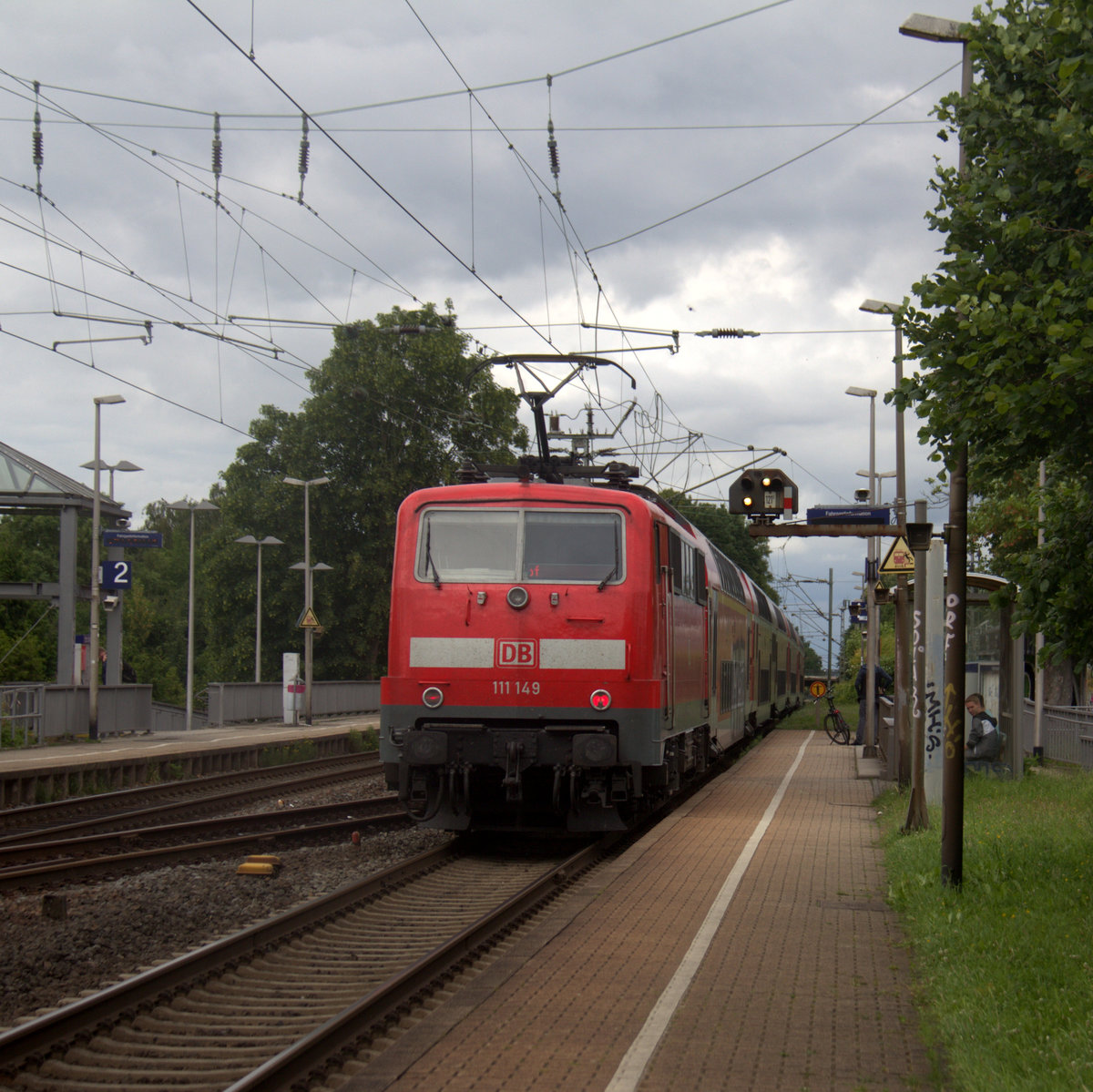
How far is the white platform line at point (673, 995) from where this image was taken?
17.8 feet

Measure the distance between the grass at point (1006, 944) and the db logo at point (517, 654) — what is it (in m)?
3.46

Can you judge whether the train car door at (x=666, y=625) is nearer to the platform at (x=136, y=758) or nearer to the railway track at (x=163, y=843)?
the railway track at (x=163, y=843)

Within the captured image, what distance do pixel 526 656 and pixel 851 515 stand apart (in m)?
6.26

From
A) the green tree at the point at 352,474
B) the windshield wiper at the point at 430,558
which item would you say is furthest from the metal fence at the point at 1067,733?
the green tree at the point at 352,474

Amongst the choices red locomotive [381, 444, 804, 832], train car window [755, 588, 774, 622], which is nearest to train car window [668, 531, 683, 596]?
red locomotive [381, 444, 804, 832]

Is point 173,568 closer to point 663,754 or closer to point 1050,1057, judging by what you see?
point 663,754

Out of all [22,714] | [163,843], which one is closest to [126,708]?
[22,714]

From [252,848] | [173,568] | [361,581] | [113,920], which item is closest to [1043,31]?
[113,920]

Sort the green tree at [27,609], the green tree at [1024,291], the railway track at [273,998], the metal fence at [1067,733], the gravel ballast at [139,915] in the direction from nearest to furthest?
the railway track at [273,998]
the green tree at [1024,291]
the gravel ballast at [139,915]
the metal fence at [1067,733]
the green tree at [27,609]

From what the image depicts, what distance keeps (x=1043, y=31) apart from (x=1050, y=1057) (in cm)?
613

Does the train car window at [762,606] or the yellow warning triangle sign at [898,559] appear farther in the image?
the train car window at [762,606]

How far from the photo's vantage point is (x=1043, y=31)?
833cm

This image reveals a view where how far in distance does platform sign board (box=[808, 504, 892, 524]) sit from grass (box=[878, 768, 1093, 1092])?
14.4 feet

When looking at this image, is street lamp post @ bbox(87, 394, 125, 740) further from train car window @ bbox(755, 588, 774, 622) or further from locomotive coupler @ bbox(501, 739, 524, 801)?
locomotive coupler @ bbox(501, 739, 524, 801)
